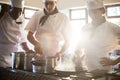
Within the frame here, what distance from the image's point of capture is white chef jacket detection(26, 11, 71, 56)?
9.21 ft

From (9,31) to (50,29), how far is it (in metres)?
0.54

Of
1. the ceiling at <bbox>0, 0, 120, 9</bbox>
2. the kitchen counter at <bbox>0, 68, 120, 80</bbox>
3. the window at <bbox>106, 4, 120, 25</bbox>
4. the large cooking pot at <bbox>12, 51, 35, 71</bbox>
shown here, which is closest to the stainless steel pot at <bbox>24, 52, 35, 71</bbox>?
the large cooking pot at <bbox>12, 51, 35, 71</bbox>

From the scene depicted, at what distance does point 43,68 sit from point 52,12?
0.94 metres

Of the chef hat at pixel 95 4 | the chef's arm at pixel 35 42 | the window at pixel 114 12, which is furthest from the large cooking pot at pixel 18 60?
the window at pixel 114 12

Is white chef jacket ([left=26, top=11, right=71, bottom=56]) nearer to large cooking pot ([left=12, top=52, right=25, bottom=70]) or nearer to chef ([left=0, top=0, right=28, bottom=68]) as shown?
chef ([left=0, top=0, right=28, bottom=68])

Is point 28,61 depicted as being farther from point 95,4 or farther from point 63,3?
point 63,3

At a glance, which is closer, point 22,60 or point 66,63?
point 66,63

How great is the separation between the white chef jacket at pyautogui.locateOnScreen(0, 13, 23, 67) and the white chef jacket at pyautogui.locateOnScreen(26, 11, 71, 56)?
208mm

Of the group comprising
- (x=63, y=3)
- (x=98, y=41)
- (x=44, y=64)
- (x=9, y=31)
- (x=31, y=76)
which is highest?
(x=63, y=3)

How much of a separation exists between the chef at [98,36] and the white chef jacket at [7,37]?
91 cm

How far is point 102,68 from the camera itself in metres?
2.35

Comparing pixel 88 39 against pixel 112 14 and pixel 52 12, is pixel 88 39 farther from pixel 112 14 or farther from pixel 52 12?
pixel 112 14

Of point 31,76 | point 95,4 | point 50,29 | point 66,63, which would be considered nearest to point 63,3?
point 50,29

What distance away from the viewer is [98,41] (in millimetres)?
2373
